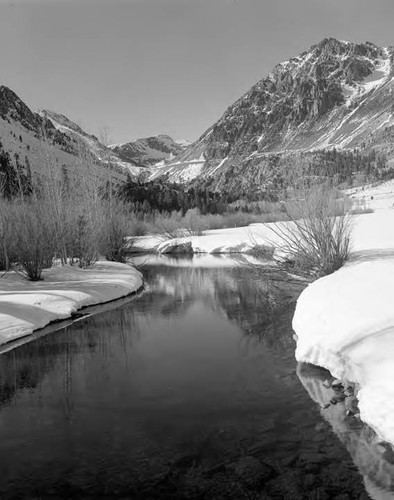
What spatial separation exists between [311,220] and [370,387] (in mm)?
8453

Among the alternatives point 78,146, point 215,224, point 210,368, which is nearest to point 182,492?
point 210,368

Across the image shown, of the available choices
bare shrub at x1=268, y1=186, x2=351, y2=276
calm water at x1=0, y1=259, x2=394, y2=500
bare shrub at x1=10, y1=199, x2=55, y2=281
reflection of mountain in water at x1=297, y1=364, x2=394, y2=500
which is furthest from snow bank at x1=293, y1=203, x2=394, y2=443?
bare shrub at x1=10, y1=199, x2=55, y2=281

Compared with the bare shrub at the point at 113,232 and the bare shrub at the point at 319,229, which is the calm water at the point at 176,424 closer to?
the bare shrub at the point at 319,229

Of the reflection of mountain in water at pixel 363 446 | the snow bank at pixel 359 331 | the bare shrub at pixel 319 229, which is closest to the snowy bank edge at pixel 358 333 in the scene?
the snow bank at pixel 359 331

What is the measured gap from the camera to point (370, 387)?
21.7 ft

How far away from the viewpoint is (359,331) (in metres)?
8.50

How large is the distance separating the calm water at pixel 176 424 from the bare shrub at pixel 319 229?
10.1 ft

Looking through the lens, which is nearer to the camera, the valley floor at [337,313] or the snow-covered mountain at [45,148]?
the valley floor at [337,313]

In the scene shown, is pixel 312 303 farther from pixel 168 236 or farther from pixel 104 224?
pixel 168 236

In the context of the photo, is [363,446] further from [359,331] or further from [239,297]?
[239,297]

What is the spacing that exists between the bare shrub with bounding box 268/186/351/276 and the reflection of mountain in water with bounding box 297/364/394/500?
687cm

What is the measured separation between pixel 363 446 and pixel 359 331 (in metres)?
2.62

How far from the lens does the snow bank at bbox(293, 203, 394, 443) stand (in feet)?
21.0

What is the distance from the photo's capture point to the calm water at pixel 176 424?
5711 mm
